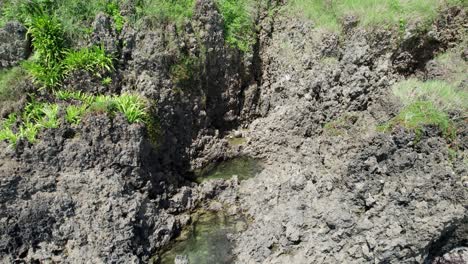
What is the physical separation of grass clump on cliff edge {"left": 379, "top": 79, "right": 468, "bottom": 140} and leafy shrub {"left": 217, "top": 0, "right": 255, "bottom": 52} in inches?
239

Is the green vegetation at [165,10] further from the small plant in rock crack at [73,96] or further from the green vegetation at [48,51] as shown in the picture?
the small plant in rock crack at [73,96]

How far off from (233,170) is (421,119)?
6.23 metres

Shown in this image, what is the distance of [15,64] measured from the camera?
12.0m

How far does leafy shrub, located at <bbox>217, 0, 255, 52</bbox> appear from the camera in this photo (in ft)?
50.2

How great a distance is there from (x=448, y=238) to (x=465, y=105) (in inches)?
151

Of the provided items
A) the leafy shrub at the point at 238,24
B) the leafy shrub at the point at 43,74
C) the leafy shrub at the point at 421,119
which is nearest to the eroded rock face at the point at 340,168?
the leafy shrub at the point at 421,119

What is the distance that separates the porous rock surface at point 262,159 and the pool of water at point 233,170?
31 cm

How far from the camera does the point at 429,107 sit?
11.3 meters

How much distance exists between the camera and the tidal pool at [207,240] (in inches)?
A: 443

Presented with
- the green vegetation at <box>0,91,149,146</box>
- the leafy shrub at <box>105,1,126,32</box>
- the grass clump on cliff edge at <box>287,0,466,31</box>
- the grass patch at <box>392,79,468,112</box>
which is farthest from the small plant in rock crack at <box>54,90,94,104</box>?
the grass patch at <box>392,79,468,112</box>

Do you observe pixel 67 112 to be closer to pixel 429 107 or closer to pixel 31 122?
pixel 31 122

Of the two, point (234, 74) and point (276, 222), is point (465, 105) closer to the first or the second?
point (276, 222)

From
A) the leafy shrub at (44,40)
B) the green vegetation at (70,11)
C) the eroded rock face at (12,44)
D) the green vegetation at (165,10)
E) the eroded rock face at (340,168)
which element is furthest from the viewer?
the green vegetation at (165,10)

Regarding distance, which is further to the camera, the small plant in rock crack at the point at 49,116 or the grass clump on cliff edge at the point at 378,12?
the grass clump on cliff edge at the point at 378,12
